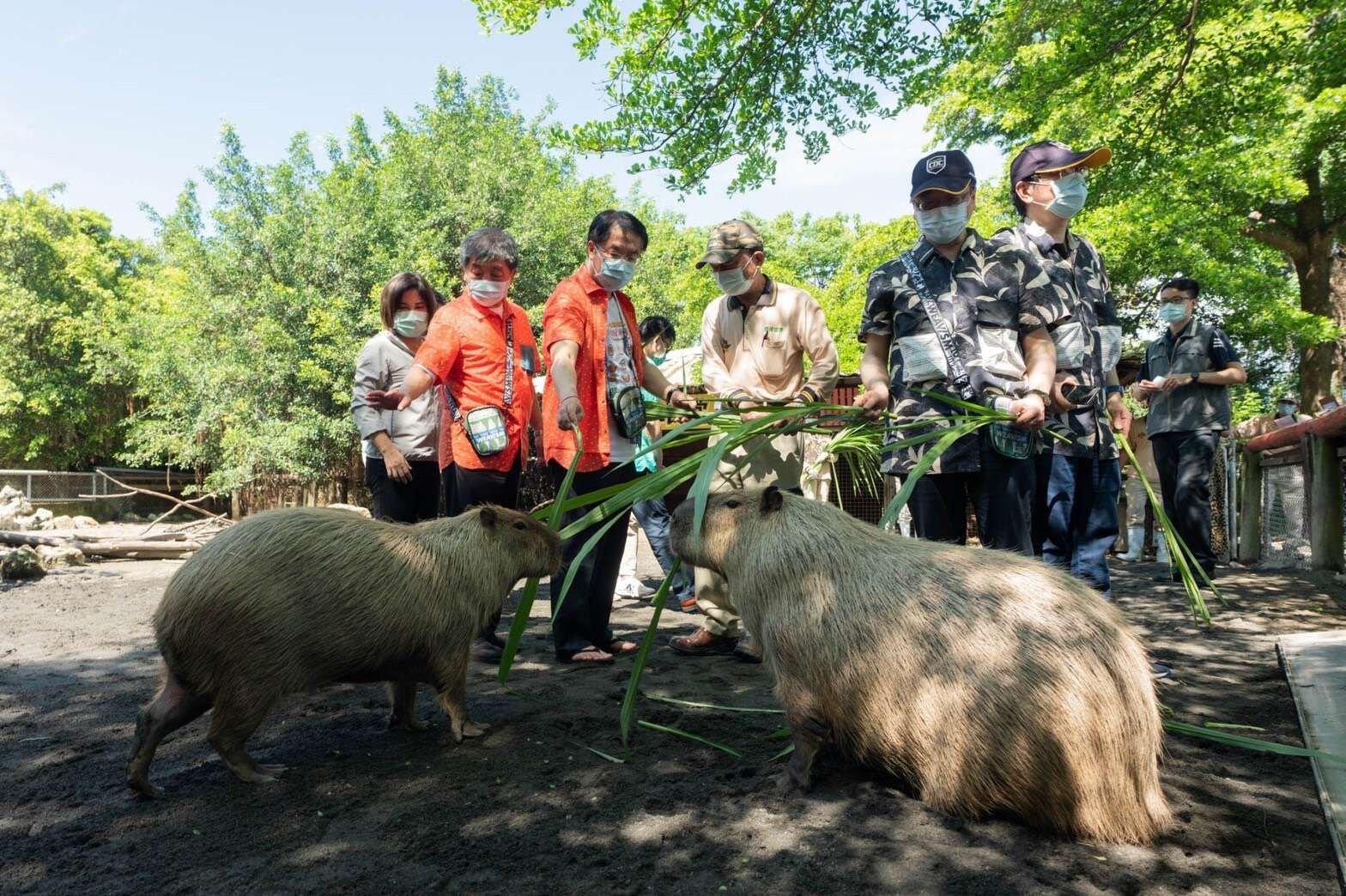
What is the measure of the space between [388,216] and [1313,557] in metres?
17.3

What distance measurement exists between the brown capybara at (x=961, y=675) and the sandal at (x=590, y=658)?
158 centimetres

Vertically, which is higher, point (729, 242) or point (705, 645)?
point (729, 242)

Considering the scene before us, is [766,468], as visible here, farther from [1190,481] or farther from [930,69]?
[930,69]

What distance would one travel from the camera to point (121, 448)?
26.6 m

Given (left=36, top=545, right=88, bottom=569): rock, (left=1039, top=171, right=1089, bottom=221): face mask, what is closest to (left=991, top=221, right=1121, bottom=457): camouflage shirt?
(left=1039, top=171, right=1089, bottom=221): face mask

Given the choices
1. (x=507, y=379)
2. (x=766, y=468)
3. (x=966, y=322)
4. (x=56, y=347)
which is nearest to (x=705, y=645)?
(x=766, y=468)

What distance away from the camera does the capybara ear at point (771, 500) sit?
276cm

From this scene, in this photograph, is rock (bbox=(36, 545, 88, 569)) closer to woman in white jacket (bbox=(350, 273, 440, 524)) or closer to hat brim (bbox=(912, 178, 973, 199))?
woman in white jacket (bbox=(350, 273, 440, 524))

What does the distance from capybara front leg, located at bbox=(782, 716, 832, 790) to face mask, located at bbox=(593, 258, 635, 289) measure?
232cm

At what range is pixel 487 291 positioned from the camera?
4.03 metres

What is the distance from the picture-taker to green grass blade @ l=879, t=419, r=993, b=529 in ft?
8.57

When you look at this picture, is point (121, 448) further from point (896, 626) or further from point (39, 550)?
point (896, 626)

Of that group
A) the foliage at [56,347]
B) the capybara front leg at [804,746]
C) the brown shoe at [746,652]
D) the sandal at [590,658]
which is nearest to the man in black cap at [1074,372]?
the brown shoe at [746,652]

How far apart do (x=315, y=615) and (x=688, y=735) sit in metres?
1.30
